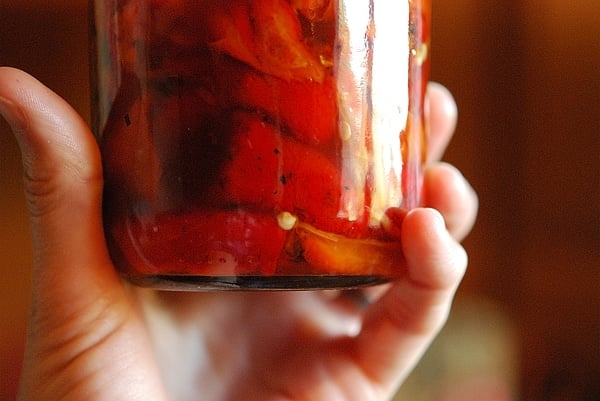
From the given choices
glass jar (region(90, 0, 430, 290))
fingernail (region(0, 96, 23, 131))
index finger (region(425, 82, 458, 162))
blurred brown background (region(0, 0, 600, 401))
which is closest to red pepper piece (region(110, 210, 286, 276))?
glass jar (region(90, 0, 430, 290))

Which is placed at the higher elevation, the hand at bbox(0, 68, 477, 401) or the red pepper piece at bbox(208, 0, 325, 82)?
the red pepper piece at bbox(208, 0, 325, 82)

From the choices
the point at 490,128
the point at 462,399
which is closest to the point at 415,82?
the point at 490,128

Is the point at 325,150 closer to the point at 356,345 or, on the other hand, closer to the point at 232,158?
the point at 232,158

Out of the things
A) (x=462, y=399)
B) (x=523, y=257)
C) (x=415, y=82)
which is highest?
(x=415, y=82)

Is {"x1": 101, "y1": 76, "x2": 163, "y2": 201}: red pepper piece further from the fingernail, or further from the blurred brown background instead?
the blurred brown background

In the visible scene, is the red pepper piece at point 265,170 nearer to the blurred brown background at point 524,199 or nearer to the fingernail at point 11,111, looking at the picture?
the fingernail at point 11,111

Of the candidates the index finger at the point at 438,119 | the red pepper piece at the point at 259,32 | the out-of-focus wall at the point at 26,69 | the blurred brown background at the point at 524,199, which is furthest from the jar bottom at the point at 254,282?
the blurred brown background at the point at 524,199

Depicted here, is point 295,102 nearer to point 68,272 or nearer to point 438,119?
point 68,272
